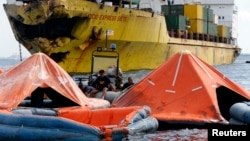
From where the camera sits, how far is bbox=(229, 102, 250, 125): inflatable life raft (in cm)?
1443

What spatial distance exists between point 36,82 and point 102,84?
3727 mm

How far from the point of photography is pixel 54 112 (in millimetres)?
13914

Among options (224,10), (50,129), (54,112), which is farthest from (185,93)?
(224,10)

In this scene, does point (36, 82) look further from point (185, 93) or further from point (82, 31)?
point (82, 31)

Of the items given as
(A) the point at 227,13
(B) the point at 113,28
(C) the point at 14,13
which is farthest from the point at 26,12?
(A) the point at 227,13

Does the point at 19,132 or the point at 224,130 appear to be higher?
the point at 224,130

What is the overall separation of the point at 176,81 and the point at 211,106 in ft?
4.75

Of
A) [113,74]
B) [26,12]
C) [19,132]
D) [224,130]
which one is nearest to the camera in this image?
[224,130]

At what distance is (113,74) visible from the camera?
20.2 metres

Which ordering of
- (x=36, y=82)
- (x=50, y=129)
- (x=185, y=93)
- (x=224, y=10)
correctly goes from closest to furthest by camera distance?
(x=50, y=129), (x=36, y=82), (x=185, y=93), (x=224, y=10)

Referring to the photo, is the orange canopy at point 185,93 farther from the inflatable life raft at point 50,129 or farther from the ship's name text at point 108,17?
the ship's name text at point 108,17

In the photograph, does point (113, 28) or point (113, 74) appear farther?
point (113, 28)

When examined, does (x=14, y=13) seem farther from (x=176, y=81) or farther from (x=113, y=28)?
(x=176, y=81)

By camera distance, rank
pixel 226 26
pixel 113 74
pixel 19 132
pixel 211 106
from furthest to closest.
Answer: pixel 226 26 → pixel 113 74 → pixel 211 106 → pixel 19 132
